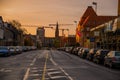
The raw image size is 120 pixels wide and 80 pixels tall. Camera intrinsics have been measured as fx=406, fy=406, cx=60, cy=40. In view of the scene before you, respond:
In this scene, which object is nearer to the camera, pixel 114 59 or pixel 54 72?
pixel 54 72

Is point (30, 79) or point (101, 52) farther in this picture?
point (101, 52)

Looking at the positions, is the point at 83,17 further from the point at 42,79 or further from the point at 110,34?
the point at 42,79

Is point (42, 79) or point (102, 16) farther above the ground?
point (102, 16)

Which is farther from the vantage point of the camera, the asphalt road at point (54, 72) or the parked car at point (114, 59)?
the parked car at point (114, 59)

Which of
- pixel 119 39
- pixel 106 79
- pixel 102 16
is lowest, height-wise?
pixel 106 79

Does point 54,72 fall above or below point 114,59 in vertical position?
below

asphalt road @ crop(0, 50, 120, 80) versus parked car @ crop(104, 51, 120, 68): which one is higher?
parked car @ crop(104, 51, 120, 68)

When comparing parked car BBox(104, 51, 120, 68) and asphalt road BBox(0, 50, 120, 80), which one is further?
parked car BBox(104, 51, 120, 68)

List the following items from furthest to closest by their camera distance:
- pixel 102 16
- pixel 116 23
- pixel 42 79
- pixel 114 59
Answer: pixel 102 16
pixel 116 23
pixel 114 59
pixel 42 79

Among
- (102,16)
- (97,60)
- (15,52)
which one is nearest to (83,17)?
(102,16)

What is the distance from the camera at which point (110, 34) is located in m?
71.6

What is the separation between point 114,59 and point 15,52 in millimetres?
44814

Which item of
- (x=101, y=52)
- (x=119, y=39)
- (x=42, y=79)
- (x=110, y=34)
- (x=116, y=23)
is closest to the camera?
(x=42, y=79)

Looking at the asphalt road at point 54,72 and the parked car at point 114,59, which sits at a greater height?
the parked car at point 114,59
